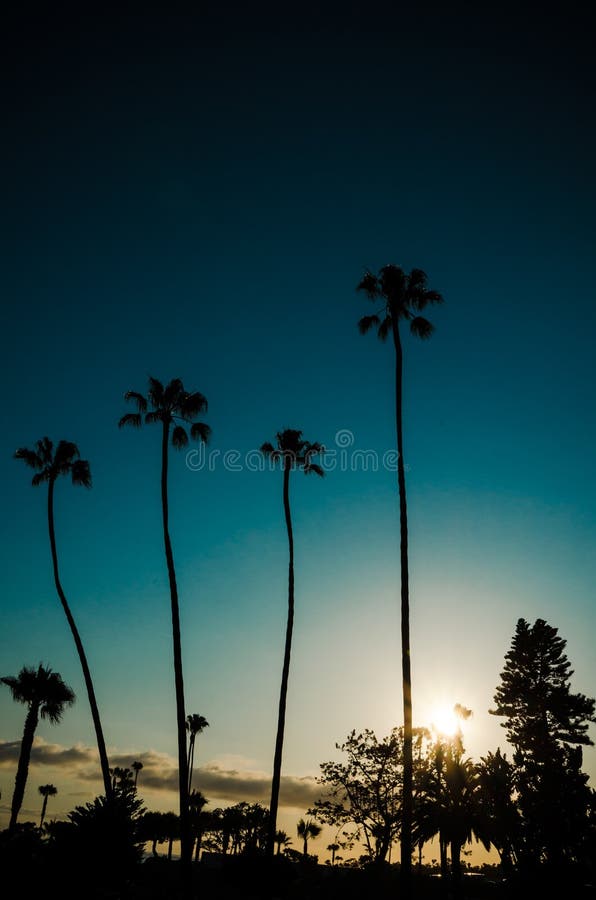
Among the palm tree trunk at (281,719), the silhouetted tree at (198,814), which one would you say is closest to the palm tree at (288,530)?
the palm tree trunk at (281,719)

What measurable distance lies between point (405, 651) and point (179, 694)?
1026 centimetres

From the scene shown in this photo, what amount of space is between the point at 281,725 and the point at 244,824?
77573mm

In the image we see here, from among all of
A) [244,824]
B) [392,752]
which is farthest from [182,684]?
[244,824]

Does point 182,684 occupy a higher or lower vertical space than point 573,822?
higher

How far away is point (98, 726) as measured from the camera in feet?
96.9

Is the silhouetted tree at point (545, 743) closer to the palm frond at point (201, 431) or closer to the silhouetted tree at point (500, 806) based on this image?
the silhouetted tree at point (500, 806)

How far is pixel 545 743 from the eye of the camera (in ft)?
141

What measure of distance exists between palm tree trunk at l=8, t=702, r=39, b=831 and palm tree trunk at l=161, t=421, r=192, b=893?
14046mm

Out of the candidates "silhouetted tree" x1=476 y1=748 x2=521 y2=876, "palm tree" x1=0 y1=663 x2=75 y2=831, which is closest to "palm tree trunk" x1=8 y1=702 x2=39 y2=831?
"palm tree" x1=0 y1=663 x2=75 y2=831

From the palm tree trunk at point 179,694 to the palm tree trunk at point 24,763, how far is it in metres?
14.0

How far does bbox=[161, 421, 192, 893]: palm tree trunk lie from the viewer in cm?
2222

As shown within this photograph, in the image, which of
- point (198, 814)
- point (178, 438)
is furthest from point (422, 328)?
point (198, 814)

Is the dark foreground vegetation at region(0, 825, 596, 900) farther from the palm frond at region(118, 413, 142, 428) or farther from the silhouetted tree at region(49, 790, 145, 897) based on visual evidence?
the palm frond at region(118, 413, 142, 428)

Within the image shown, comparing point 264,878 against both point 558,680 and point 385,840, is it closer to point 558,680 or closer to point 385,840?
point 385,840
